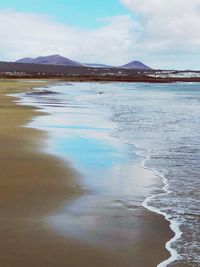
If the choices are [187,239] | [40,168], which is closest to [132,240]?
[187,239]

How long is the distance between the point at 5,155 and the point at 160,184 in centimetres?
383

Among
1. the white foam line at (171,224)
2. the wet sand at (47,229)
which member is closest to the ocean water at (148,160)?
the white foam line at (171,224)

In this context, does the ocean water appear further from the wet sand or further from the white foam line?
the wet sand

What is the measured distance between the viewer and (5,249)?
5031mm

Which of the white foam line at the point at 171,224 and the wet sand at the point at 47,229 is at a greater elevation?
the wet sand at the point at 47,229

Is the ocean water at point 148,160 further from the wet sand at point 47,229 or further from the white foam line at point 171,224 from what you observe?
the wet sand at point 47,229

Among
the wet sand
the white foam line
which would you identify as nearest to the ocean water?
the white foam line

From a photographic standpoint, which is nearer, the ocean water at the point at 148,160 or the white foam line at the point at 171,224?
the white foam line at the point at 171,224

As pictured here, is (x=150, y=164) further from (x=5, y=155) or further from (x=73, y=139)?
(x=73, y=139)

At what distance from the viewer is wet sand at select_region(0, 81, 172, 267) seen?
4.85m

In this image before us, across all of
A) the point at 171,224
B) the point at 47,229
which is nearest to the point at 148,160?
the point at 171,224

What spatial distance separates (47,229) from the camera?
577cm

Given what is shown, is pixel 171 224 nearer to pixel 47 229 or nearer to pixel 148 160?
pixel 47 229

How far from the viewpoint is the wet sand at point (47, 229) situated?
191 inches
